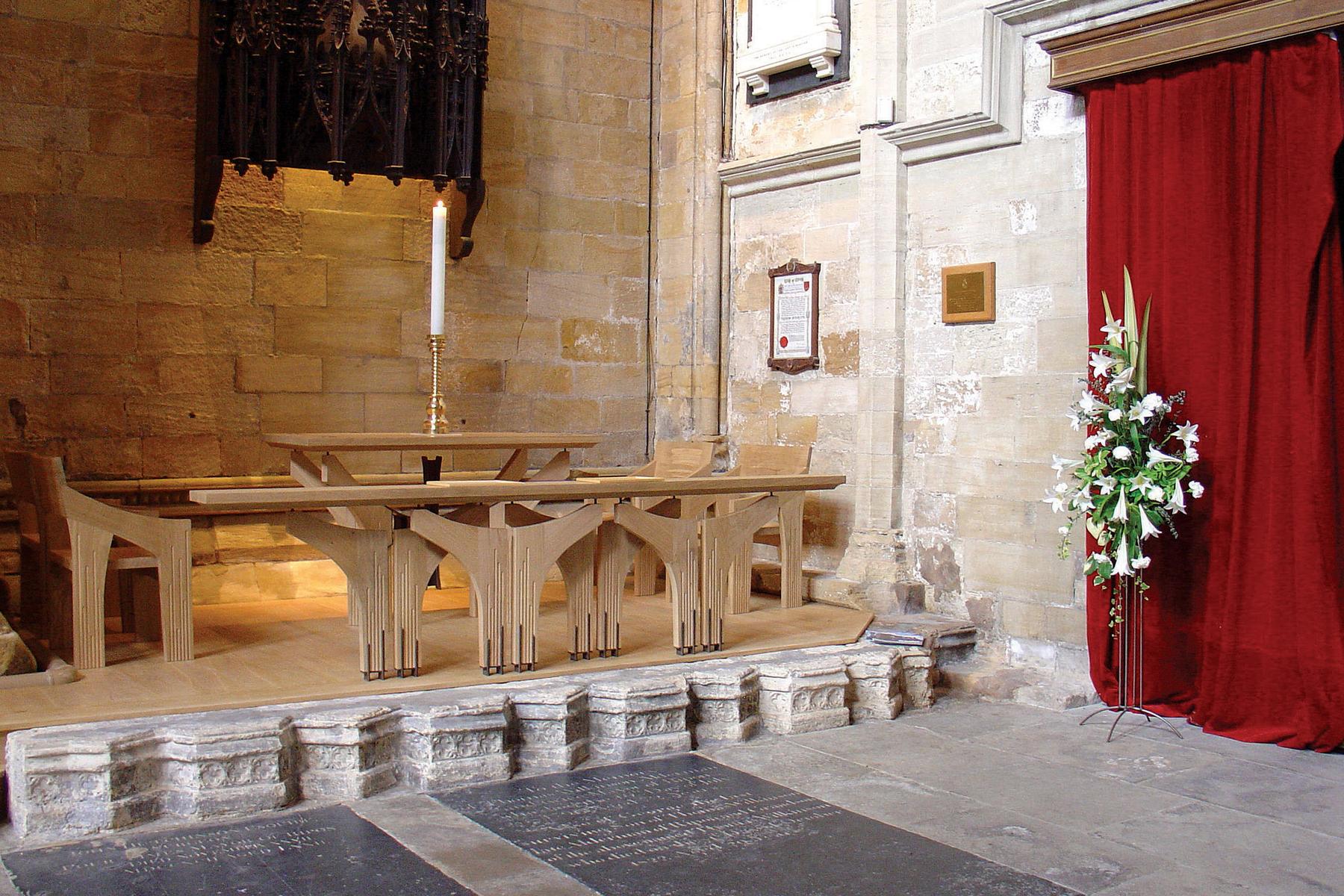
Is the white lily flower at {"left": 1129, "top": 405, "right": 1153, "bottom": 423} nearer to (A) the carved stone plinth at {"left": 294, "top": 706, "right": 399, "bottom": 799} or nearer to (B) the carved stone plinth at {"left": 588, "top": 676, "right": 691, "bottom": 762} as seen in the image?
(B) the carved stone plinth at {"left": 588, "top": 676, "right": 691, "bottom": 762}

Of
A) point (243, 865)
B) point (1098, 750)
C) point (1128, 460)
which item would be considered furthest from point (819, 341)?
point (243, 865)

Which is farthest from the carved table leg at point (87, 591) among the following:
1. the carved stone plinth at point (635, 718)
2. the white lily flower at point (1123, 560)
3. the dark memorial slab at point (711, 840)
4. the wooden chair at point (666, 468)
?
the white lily flower at point (1123, 560)

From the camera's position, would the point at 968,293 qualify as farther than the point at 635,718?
Yes

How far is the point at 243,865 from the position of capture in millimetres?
3438

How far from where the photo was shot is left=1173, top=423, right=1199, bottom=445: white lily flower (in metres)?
4.66

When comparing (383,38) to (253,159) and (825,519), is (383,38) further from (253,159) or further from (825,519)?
(825,519)

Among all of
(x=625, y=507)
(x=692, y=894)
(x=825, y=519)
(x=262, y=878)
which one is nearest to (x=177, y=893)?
(x=262, y=878)

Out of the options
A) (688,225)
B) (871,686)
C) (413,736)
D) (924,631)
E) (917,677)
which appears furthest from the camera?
(688,225)

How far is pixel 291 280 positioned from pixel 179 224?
575mm

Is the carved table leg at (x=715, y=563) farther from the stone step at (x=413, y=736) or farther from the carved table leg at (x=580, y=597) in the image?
the carved table leg at (x=580, y=597)

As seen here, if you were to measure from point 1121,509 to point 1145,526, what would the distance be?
0.11 meters

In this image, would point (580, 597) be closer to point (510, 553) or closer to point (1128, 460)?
point (510, 553)

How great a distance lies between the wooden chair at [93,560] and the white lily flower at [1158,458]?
11.1 ft

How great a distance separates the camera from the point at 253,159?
6.05 m
